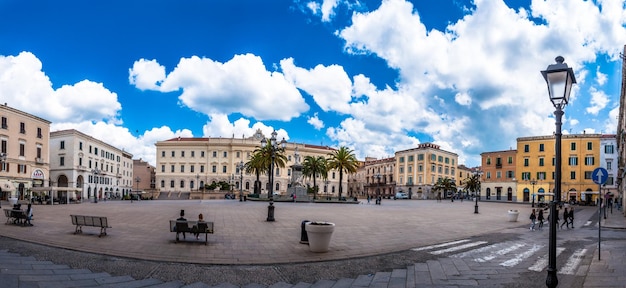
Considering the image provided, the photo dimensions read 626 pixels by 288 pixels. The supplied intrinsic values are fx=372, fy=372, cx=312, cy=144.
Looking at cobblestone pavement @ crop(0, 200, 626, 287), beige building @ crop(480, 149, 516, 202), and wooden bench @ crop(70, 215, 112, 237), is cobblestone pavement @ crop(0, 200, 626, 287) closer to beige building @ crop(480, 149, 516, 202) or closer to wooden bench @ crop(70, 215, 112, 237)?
wooden bench @ crop(70, 215, 112, 237)

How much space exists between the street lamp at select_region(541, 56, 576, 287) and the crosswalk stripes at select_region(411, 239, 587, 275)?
3461 mm

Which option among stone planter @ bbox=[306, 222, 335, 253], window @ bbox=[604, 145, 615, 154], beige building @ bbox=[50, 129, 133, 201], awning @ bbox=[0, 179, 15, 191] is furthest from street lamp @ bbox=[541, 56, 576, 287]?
window @ bbox=[604, 145, 615, 154]

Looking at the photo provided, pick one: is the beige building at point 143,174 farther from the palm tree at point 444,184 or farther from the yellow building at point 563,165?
the yellow building at point 563,165

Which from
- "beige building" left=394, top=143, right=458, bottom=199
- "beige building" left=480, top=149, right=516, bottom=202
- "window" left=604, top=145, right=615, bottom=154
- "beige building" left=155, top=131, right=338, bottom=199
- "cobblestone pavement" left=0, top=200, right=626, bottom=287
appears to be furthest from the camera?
"beige building" left=155, top=131, right=338, bottom=199

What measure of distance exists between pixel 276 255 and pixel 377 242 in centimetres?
437

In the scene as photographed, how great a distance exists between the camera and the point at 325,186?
326 ft

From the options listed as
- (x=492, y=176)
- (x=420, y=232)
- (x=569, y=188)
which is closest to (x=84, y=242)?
(x=420, y=232)

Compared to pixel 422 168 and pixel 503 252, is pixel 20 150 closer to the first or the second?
pixel 503 252

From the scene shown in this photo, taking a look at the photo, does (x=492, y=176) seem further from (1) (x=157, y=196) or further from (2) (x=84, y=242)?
(2) (x=84, y=242)

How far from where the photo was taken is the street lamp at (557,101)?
616 cm

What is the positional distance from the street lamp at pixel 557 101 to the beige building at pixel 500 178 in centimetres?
7381

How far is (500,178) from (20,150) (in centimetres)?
8163

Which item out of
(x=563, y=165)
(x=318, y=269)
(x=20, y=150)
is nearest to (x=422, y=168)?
(x=563, y=165)

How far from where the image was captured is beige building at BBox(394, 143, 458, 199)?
9138cm
